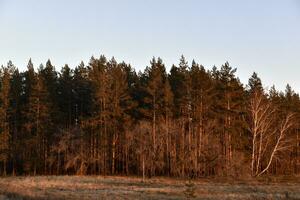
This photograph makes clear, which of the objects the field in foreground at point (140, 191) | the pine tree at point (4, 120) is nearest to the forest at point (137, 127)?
the pine tree at point (4, 120)

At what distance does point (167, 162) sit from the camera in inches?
2399

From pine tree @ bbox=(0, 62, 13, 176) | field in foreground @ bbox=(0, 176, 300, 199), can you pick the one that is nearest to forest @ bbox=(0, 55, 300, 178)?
pine tree @ bbox=(0, 62, 13, 176)

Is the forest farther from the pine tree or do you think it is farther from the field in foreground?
the field in foreground

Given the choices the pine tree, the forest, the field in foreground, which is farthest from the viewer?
the pine tree

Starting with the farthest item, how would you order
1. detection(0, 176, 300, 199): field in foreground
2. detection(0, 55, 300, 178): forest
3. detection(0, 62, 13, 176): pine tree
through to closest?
detection(0, 62, 13, 176): pine tree, detection(0, 55, 300, 178): forest, detection(0, 176, 300, 199): field in foreground

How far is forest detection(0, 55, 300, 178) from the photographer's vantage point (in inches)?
2325

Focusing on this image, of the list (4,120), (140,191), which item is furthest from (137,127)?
(140,191)

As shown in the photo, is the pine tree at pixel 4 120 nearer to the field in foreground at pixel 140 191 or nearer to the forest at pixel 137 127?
the forest at pixel 137 127

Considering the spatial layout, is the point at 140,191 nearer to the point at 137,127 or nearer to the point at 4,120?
the point at 137,127

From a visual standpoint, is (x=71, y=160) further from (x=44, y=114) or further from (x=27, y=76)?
(x=27, y=76)

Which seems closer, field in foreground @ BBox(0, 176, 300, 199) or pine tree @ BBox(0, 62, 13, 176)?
field in foreground @ BBox(0, 176, 300, 199)

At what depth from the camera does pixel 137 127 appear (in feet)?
199

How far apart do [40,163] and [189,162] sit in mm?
23268

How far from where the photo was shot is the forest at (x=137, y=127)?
59062 mm
